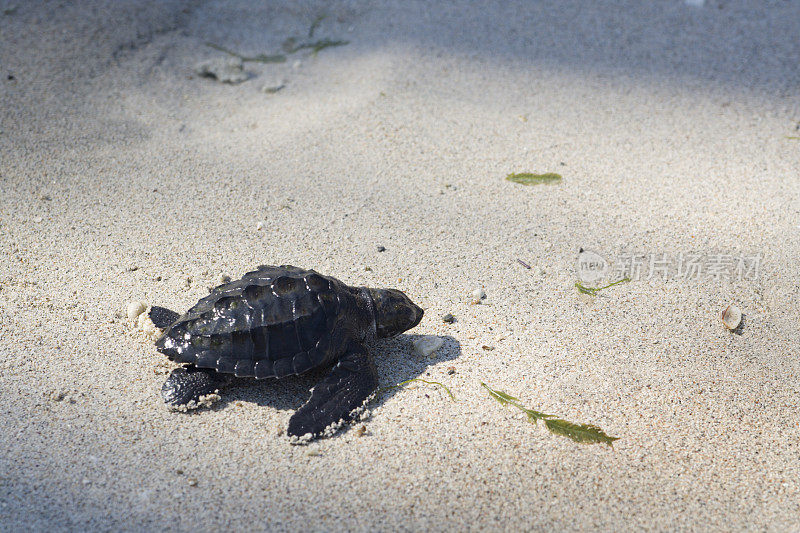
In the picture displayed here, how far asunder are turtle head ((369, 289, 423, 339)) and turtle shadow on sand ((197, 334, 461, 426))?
118mm

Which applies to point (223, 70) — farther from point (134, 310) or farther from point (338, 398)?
point (338, 398)

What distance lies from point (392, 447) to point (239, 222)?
65.4 inches

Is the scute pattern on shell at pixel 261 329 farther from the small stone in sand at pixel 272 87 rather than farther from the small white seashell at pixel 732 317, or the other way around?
the small stone in sand at pixel 272 87

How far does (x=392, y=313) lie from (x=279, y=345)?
0.50 meters

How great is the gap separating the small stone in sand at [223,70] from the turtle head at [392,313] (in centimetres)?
279

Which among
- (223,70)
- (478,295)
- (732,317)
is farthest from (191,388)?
(223,70)

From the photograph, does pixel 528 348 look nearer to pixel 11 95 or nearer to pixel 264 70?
pixel 264 70

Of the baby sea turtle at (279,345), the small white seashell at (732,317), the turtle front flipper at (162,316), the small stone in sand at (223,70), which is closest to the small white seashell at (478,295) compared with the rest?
the baby sea turtle at (279,345)

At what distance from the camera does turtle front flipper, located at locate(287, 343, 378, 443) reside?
2.22m

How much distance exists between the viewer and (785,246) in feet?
10.5

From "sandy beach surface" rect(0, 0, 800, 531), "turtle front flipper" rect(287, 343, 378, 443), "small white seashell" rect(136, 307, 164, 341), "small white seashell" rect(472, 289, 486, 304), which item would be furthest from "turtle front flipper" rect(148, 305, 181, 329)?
"small white seashell" rect(472, 289, 486, 304)

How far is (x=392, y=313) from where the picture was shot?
256cm

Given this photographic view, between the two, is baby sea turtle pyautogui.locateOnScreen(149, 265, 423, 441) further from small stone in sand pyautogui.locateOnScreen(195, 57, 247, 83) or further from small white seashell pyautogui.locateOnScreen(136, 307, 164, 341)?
small stone in sand pyautogui.locateOnScreen(195, 57, 247, 83)

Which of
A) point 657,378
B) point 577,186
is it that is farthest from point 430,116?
point 657,378
